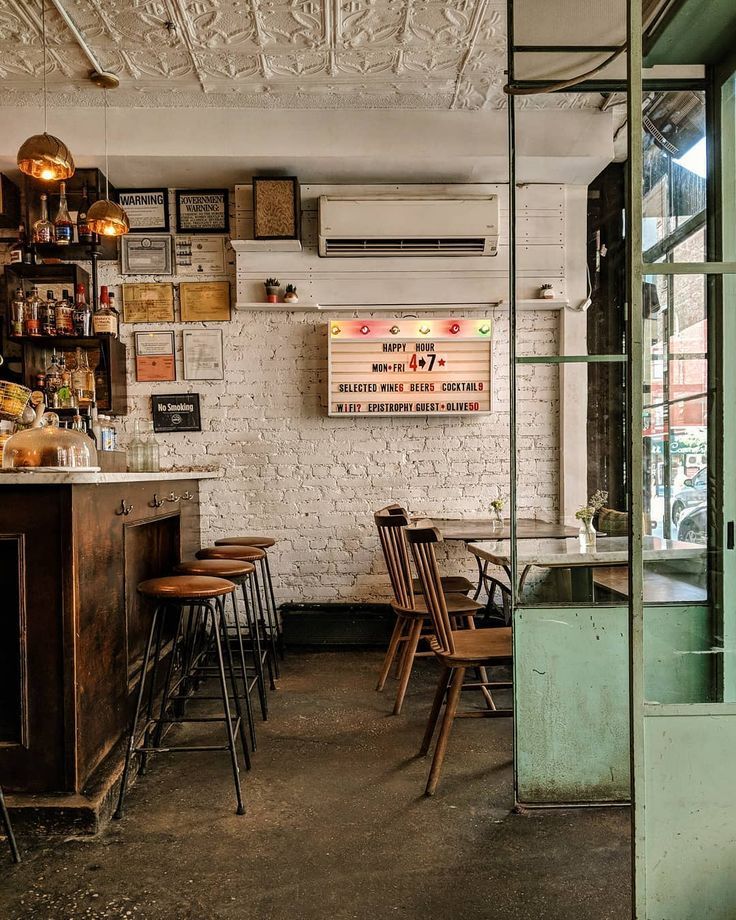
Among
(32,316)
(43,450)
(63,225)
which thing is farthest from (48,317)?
(43,450)

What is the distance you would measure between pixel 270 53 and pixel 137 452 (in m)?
2.60

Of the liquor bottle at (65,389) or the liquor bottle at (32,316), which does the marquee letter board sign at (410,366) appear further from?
the liquor bottle at (32,316)

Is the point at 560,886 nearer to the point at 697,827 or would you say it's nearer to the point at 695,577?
the point at 697,827

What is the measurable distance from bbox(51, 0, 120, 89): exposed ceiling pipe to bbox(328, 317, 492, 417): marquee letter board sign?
1.97 meters

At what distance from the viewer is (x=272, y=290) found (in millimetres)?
4875

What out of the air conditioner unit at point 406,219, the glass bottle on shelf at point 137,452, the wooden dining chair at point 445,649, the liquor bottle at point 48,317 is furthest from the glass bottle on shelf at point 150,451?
the wooden dining chair at point 445,649

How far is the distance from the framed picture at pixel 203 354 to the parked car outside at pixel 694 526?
384 cm

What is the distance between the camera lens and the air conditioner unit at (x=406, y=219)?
189 inches

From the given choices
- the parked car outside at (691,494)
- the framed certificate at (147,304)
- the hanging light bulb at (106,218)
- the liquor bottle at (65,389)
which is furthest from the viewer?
the framed certificate at (147,304)

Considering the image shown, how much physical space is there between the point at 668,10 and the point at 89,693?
8.55ft

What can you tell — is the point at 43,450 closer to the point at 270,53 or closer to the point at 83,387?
the point at 83,387

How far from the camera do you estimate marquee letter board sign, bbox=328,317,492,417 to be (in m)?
4.90

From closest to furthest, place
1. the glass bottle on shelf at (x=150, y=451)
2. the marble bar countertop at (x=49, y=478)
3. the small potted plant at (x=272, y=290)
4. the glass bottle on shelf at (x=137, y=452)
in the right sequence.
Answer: the marble bar countertop at (x=49, y=478), the glass bottle on shelf at (x=137, y=452), the glass bottle on shelf at (x=150, y=451), the small potted plant at (x=272, y=290)

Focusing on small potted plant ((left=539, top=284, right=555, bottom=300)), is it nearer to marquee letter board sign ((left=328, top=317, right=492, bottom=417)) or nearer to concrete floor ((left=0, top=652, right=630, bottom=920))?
marquee letter board sign ((left=328, top=317, right=492, bottom=417))
